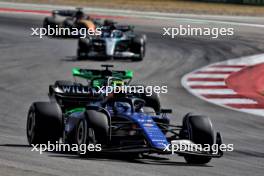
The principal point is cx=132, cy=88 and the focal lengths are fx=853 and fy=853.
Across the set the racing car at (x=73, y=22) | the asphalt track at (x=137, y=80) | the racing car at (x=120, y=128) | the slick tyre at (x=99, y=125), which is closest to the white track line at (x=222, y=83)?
the asphalt track at (x=137, y=80)

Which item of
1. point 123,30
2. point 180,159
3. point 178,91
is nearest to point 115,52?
point 123,30

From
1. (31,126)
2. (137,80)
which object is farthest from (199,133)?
(137,80)

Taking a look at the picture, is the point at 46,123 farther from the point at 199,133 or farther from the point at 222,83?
the point at 222,83

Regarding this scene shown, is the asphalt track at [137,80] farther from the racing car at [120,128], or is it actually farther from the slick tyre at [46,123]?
the slick tyre at [46,123]

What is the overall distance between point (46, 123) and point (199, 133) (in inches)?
94.0

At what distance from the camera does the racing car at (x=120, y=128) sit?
39.7 ft

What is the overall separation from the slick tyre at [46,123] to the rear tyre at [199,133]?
2022mm

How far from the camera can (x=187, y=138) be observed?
41.7ft

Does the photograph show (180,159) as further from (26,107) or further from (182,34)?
(182,34)

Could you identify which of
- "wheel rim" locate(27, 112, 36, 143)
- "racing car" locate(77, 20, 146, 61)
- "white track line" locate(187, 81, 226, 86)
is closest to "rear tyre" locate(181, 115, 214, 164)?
"wheel rim" locate(27, 112, 36, 143)

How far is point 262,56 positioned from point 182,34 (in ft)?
23.6

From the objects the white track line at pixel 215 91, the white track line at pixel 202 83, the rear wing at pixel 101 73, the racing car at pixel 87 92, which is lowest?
the white track line at pixel 215 91

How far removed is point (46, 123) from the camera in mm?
13133

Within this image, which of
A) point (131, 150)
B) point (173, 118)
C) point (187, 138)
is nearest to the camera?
point (131, 150)
